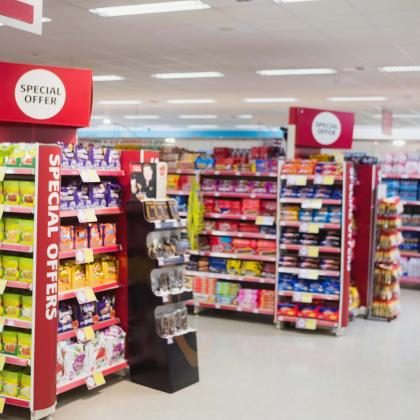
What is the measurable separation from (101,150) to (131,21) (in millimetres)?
3275

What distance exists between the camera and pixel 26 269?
4.80 metres

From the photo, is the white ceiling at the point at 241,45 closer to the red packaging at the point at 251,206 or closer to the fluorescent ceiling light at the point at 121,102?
the fluorescent ceiling light at the point at 121,102

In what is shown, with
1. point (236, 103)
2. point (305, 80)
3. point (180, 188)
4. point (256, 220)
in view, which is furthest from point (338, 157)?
point (236, 103)

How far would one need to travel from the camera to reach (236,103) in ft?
57.0

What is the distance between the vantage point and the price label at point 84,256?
5.27 m

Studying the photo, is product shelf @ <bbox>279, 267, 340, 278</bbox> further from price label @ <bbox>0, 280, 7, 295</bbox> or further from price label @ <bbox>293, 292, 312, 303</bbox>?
price label @ <bbox>0, 280, 7, 295</bbox>

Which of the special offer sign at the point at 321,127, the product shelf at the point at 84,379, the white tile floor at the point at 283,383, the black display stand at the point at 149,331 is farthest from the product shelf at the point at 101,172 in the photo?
the special offer sign at the point at 321,127

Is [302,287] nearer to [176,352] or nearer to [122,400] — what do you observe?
[176,352]

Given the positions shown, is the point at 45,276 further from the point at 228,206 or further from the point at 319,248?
the point at 228,206

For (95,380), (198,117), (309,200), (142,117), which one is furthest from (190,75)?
(142,117)

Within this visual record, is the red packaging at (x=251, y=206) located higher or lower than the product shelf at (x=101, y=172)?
lower

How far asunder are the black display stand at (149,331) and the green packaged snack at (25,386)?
115cm

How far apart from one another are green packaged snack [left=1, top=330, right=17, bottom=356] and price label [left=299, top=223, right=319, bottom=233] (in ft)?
13.0

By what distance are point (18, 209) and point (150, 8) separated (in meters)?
3.74
